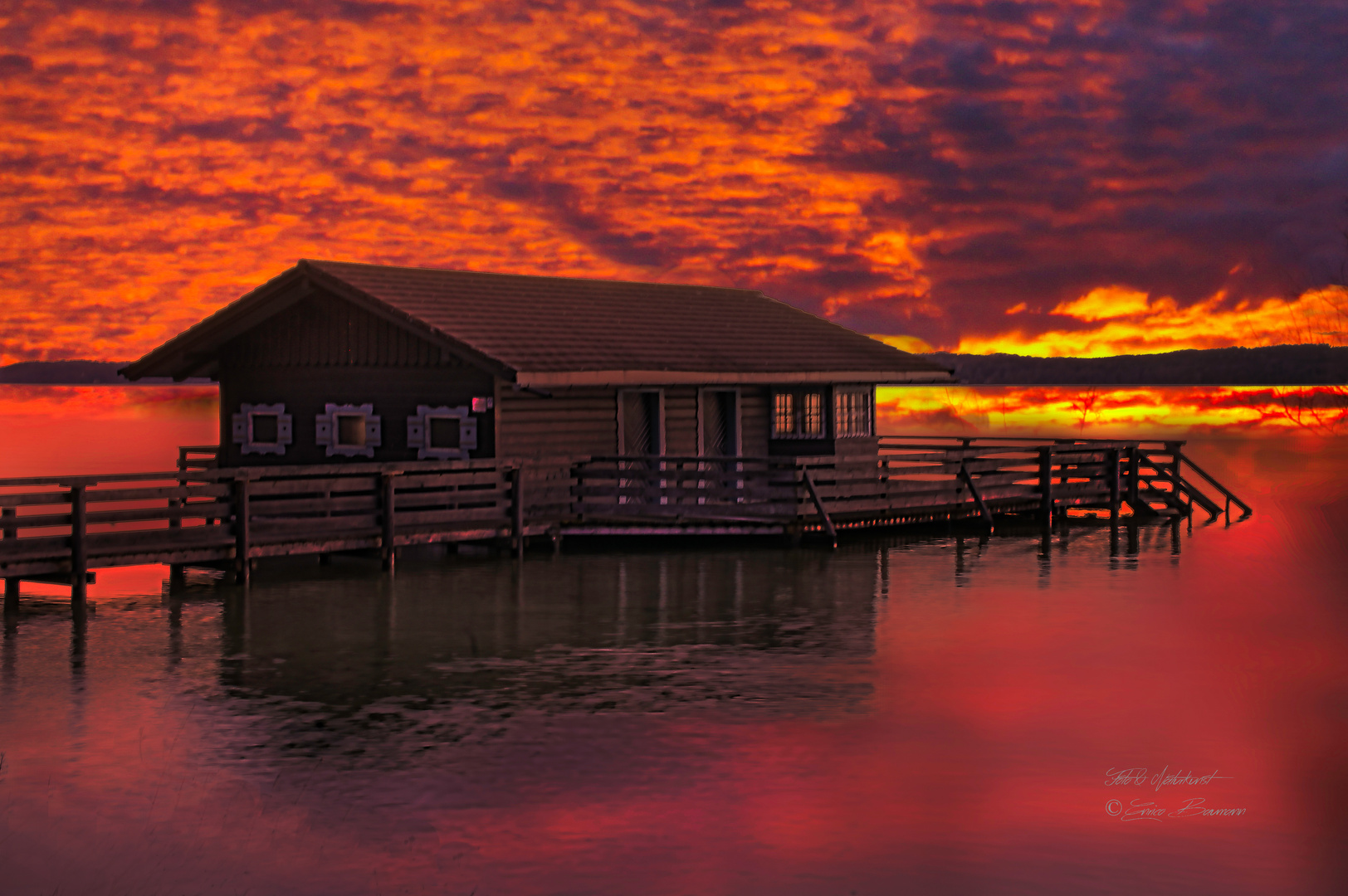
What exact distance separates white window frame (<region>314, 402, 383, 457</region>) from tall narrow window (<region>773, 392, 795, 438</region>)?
9242 millimetres

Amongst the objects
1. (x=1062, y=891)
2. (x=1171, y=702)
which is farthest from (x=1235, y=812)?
(x=1171, y=702)

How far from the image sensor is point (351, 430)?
30.0 m

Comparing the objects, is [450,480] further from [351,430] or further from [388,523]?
[351,430]

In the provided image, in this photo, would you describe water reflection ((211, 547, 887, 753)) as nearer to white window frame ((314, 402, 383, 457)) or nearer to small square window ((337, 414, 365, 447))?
white window frame ((314, 402, 383, 457))

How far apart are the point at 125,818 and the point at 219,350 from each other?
24432 millimetres

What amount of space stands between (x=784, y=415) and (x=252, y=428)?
11556 mm

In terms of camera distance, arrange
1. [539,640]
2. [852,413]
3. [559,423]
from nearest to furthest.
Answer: [539,640], [559,423], [852,413]

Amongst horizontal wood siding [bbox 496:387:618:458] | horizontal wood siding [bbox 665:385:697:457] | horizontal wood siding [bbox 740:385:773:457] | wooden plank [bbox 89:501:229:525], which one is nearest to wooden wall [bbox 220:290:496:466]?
horizontal wood siding [bbox 496:387:618:458]

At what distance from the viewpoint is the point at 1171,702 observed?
13086 millimetres

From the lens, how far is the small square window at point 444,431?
92.6ft

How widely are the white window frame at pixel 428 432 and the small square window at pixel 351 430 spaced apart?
1.42m

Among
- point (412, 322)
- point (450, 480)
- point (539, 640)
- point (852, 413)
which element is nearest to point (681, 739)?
point (539, 640)

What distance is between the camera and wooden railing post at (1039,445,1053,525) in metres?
33.1

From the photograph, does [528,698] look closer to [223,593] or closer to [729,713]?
[729,713]
